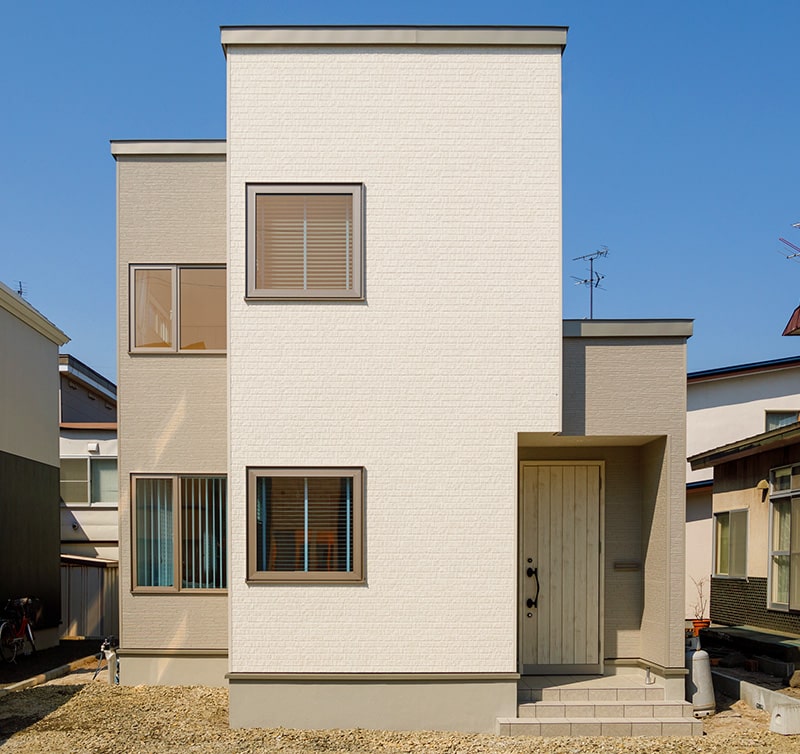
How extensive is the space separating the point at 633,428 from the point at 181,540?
5.52 metres

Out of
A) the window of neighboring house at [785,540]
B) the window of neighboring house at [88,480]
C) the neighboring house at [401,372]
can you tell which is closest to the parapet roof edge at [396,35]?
the neighboring house at [401,372]

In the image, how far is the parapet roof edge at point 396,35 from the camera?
9086mm

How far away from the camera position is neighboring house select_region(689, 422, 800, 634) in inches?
510

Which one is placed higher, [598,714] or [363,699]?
[363,699]

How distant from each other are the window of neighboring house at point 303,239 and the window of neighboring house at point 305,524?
180 centimetres

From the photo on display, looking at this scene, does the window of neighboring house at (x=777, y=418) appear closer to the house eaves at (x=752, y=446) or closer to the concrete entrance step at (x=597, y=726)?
the house eaves at (x=752, y=446)

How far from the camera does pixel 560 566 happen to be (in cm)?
1009

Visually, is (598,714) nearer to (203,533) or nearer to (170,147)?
(203,533)

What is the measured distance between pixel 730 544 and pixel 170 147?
10686 millimetres

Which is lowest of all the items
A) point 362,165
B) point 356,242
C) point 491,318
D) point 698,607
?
point 698,607

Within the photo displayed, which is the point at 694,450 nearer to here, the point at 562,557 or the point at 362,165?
the point at 562,557

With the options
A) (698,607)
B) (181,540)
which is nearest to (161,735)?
(181,540)

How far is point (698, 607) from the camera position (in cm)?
1895

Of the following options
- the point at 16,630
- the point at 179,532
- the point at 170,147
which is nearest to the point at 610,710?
the point at 179,532
